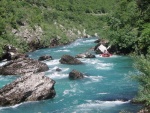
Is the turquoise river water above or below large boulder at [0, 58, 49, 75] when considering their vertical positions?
below

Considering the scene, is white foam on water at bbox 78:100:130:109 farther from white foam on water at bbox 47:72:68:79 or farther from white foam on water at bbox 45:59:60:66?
white foam on water at bbox 45:59:60:66

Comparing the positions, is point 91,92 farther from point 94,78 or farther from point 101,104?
point 94,78

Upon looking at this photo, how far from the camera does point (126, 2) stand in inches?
2579

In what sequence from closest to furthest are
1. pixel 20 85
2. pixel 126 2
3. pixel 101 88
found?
pixel 20 85 → pixel 101 88 → pixel 126 2

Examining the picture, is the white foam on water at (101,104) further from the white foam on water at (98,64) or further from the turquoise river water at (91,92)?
the white foam on water at (98,64)

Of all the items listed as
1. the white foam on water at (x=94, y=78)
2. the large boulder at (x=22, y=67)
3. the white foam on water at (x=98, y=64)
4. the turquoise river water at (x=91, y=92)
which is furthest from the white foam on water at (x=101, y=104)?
the large boulder at (x=22, y=67)

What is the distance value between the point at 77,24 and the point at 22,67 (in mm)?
56424

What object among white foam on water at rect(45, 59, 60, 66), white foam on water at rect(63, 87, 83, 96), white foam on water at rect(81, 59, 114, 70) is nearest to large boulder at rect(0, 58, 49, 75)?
white foam on water at rect(45, 59, 60, 66)

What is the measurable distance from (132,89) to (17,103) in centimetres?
1103

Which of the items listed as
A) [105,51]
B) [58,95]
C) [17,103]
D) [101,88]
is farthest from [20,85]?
[105,51]

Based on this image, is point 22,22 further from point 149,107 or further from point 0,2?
point 149,107

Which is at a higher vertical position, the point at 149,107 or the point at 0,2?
the point at 0,2

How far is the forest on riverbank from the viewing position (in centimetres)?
4447

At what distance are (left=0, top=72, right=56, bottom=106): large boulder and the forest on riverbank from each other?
8.90 m
